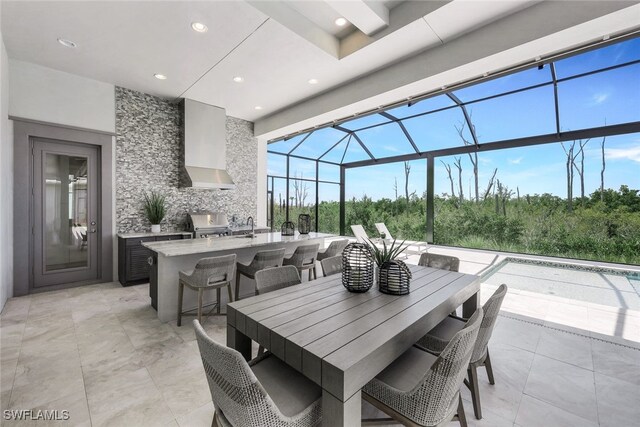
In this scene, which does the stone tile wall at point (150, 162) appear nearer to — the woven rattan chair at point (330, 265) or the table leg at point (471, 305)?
the woven rattan chair at point (330, 265)

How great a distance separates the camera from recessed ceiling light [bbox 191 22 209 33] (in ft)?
9.84

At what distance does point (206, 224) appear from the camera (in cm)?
537

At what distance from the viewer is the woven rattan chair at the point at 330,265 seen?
2.63 m

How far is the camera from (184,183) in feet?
Answer: 17.3

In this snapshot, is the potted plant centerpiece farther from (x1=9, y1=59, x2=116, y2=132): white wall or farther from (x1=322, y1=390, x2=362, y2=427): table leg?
(x1=9, y1=59, x2=116, y2=132): white wall

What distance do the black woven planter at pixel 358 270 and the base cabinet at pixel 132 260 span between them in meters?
3.78

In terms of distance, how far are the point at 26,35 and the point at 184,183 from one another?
2733mm

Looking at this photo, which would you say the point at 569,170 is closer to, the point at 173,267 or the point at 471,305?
the point at 471,305

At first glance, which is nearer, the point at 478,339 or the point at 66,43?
the point at 478,339

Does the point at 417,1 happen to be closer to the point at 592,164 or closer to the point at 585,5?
the point at 585,5

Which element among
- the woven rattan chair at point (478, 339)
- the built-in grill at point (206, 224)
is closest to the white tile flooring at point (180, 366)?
the woven rattan chair at point (478, 339)

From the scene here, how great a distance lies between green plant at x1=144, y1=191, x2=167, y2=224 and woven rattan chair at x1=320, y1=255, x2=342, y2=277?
3786 mm

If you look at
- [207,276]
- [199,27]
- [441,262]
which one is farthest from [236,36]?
[441,262]

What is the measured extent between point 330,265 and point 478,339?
55.2 inches
